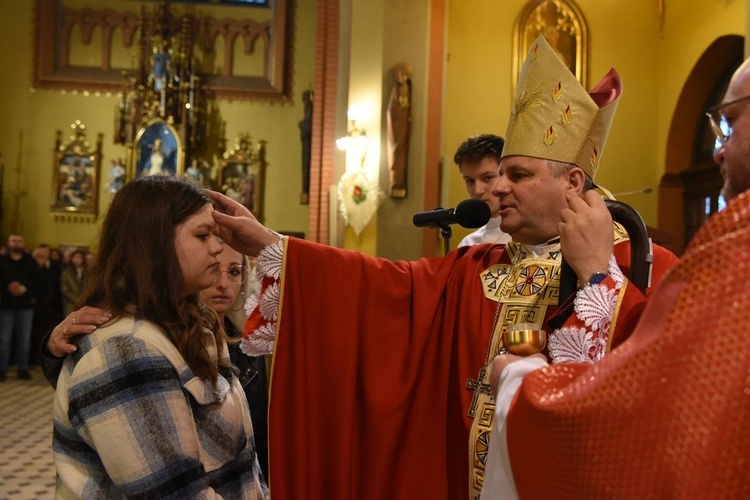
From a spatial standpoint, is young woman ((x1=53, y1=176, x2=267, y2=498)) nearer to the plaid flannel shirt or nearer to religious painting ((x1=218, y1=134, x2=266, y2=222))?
the plaid flannel shirt

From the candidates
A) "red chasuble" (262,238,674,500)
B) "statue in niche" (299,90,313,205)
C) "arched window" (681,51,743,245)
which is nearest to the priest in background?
"red chasuble" (262,238,674,500)

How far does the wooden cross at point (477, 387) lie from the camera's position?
2117mm

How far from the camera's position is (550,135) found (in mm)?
2217

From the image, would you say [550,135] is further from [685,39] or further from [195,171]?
[195,171]

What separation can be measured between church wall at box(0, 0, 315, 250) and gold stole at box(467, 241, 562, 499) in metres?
13.1

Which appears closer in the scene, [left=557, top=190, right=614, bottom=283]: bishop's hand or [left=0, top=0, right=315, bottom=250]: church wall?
[left=557, top=190, right=614, bottom=283]: bishop's hand

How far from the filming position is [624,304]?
69.5 inches

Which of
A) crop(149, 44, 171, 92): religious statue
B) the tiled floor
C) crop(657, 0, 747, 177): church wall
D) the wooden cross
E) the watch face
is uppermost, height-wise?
crop(149, 44, 171, 92): religious statue

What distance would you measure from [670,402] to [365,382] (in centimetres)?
127

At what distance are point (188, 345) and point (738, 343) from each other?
120cm

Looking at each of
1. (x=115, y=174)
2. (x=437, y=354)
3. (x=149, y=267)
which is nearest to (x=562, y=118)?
(x=437, y=354)

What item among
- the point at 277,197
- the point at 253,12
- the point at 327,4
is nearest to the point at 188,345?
the point at 327,4

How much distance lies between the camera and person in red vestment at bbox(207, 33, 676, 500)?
220 centimetres

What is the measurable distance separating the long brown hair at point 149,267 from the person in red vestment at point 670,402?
904 mm
